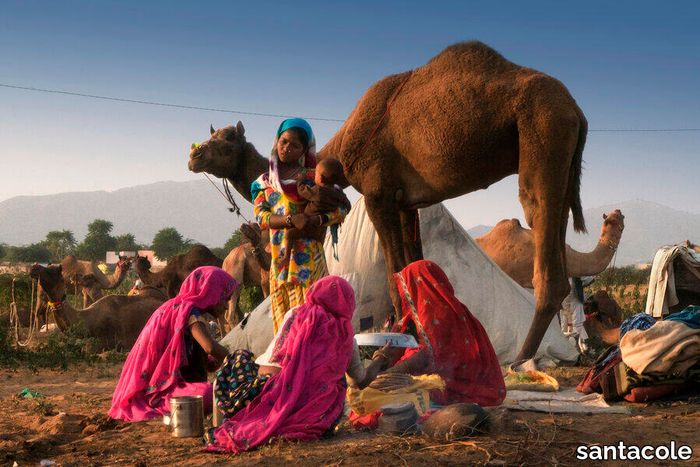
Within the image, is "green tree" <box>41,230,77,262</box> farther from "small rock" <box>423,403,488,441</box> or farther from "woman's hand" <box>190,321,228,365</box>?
"small rock" <box>423,403,488,441</box>

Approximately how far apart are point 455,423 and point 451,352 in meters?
1.08

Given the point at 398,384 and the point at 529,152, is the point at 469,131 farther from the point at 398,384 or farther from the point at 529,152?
the point at 398,384

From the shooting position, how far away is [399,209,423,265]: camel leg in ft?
23.4

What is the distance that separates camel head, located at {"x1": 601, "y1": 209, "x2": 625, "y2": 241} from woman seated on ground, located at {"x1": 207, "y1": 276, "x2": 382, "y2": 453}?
270 inches

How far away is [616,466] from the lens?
371 centimetres

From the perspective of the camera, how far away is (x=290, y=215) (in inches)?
205

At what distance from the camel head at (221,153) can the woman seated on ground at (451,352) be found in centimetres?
375

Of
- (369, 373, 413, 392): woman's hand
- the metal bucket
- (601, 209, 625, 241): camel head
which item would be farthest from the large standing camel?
(601, 209, 625, 241): camel head

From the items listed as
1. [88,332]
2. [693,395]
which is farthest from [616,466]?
[88,332]

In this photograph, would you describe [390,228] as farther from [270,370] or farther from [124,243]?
[124,243]

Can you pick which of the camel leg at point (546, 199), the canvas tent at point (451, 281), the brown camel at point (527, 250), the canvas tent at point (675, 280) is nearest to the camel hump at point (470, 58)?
the camel leg at point (546, 199)

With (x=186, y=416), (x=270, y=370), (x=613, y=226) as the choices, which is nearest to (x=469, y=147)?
(x=270, y=370)

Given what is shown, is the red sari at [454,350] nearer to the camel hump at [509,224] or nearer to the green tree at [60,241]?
the camel hump at [509,224]

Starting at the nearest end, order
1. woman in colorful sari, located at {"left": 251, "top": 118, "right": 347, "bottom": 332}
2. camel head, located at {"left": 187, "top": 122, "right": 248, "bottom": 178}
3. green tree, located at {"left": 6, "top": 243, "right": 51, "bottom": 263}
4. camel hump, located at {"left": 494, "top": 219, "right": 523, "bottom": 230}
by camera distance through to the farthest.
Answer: woman in colorful sari, located at {"left": 251, "top": 118, "right": 347, "bottom": 332}, camel head, located at {"left": 187, "top": 122, "right": 248, "bottom": 178}, camel hump, located at {"left": 494, "top": 219, "right": 523, "bottom": 230}, green tree, located at {"left": 6, "top": 243, "right": 51, "bottom": 263}
